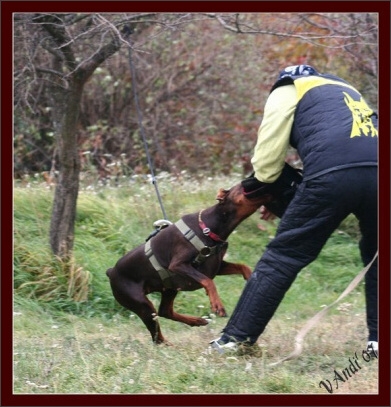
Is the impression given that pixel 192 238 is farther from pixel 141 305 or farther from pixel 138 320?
pixel 138 320

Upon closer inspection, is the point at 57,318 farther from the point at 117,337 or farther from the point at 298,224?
the point at 298,224

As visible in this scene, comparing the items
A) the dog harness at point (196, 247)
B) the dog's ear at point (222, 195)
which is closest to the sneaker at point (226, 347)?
the dog harness at point (196, 247)

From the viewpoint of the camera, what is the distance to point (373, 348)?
17.0 feet

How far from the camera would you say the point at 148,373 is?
4551mm

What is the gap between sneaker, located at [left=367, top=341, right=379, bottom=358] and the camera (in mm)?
5160

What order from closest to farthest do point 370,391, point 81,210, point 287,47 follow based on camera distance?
point 370,391, point 81,210, point 287,47

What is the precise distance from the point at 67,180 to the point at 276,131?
287 centimetres

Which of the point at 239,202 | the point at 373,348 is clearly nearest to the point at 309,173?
the point at 239,202

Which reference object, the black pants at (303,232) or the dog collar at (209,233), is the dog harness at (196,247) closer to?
the dog collar at (209,233)

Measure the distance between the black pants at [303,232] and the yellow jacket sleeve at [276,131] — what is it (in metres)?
0.25

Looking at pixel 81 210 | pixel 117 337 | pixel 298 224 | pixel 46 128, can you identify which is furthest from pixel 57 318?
pixel 46 128

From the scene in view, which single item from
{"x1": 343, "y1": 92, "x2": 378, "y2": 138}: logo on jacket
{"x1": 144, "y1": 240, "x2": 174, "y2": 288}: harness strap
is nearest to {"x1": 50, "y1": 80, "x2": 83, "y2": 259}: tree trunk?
{"x1": 144, "y1": 240, "x2": 174, "y2": 288}: harness strap

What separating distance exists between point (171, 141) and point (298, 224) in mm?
8237

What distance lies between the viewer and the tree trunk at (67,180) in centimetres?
712
